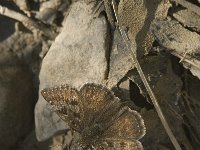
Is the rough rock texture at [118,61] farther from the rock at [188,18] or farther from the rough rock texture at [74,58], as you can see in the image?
the rock at [188,18]

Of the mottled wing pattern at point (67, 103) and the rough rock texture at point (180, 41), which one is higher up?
the rough rock texture at point (180, 41)

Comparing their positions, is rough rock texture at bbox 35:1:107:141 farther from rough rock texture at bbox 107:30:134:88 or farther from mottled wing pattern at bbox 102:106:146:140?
mottled wing pattern at bbox 102:106:146:140

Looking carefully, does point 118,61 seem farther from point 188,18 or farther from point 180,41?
point 188,18

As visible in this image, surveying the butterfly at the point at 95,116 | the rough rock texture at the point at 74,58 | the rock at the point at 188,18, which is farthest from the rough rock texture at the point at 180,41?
the butterfly at the point at 95,116

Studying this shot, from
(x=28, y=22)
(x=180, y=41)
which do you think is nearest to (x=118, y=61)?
(x=180, y=41)

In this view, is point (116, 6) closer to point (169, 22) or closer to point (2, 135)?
point (169, 22)

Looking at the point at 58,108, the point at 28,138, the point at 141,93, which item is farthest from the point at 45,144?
the point at 141,93
